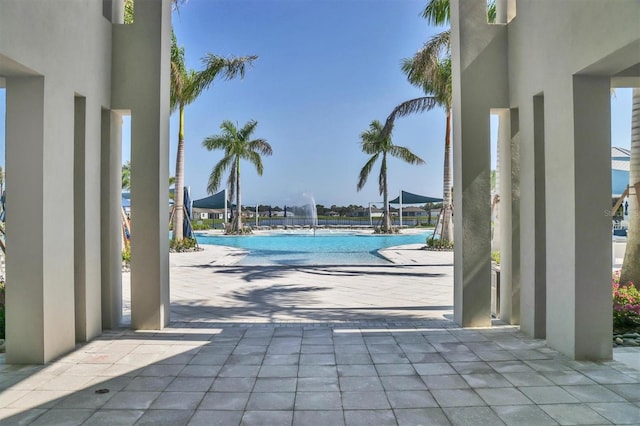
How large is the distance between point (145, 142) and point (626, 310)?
6.13 m

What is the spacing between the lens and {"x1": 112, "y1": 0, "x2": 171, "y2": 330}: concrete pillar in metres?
4.91

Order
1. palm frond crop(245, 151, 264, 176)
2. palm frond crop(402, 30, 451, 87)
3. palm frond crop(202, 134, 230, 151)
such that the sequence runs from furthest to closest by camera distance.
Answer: palm frond crop(245, 151, 264, 176), palm frond crop(202, 134, 230, 151), palm frond crop(402, 30, 451, 87)

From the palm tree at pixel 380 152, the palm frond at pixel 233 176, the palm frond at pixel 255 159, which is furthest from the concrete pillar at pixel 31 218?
the palm frond at pixel 255 159

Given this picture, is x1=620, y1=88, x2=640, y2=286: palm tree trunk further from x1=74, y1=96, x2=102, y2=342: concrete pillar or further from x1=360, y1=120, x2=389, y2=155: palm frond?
x1=360, y1=120, x2=389, y2=155: palm frond

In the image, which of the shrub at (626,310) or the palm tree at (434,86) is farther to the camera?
the palm tree at (434,86)

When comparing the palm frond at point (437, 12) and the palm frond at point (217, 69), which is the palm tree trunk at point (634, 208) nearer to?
the palm frond at point (437, 12)

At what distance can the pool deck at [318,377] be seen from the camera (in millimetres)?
2803

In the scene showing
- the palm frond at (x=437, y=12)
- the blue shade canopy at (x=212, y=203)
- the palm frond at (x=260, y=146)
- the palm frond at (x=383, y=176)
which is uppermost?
the palm frond at (x=437, y=12)

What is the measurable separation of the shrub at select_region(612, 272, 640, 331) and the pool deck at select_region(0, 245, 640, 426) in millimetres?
1304

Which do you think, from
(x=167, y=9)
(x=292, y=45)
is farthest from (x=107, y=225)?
(x=292, y=45)

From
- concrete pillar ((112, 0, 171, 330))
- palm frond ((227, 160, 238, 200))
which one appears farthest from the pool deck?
palm frond ((227, 160, 238, 200))

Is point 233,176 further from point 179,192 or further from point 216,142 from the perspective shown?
point 179,192

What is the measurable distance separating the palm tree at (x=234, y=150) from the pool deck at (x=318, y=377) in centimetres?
1833

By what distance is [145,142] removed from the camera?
4.91 meters
